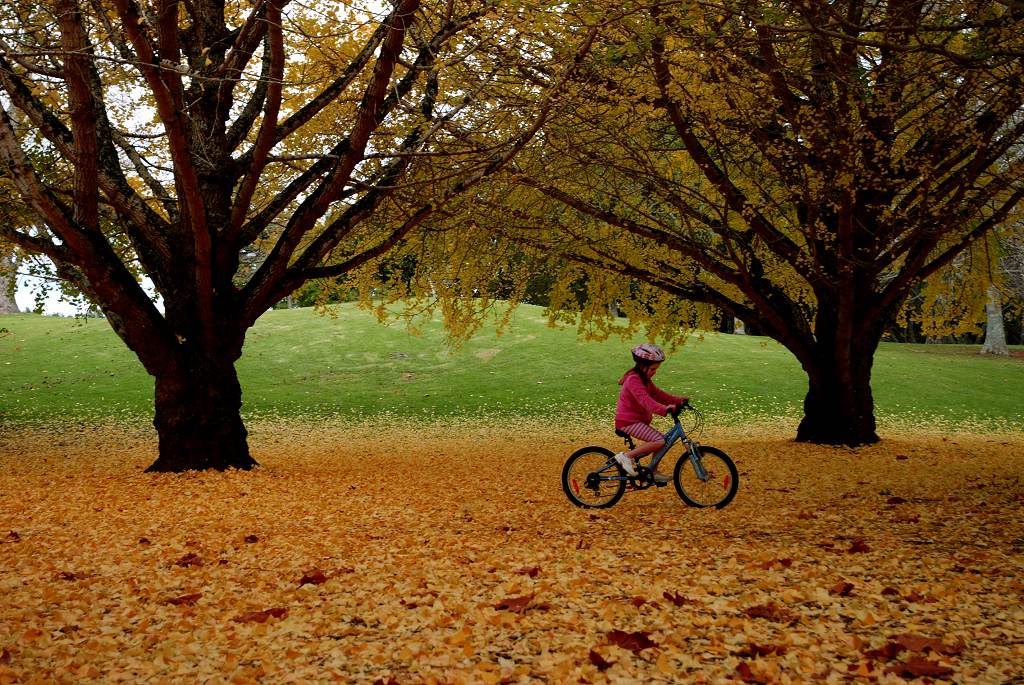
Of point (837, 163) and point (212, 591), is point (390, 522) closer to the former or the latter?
point (212, 591)

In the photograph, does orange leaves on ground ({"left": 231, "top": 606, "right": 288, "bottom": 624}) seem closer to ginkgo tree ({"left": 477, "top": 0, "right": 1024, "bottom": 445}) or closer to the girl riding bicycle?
the girl riding bicycle

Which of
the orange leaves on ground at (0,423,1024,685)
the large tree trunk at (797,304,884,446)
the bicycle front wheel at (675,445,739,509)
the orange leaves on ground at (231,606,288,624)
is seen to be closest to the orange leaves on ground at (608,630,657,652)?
the orange leaves on ground at (0,423,1024,685)

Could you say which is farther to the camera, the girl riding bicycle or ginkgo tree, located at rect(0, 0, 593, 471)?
ginkgo tree, located at rect(0, 0, 593, 471)

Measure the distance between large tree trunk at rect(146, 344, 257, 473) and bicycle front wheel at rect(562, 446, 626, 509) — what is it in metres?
5.33

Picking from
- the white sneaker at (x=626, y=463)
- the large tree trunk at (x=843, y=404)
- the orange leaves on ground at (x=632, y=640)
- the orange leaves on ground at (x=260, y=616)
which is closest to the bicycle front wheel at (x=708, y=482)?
the white sneaker at (x=626, y=463)

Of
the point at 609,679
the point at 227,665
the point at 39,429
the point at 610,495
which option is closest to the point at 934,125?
the point at 610,495

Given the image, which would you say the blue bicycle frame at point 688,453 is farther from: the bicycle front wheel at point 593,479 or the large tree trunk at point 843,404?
the large tree trunk at point 843,404

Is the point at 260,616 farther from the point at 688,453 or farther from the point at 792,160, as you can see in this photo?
the point at 792,160

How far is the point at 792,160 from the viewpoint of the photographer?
1237 cm

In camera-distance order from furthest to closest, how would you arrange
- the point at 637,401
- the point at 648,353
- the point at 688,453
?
the point at 688,453
the point at 637,401
the point at 648,353

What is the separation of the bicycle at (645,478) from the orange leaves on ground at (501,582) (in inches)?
8.8

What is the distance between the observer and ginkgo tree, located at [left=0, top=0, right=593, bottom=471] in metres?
9.69

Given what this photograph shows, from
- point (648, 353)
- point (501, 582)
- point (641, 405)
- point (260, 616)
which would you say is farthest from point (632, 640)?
point (648, 353)

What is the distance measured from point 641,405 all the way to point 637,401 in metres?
0.06
